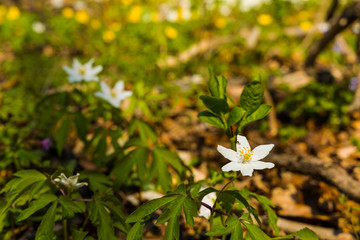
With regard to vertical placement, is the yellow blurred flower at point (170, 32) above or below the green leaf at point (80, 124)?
above

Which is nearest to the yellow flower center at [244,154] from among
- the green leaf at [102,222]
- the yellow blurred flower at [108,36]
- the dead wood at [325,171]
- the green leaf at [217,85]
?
the green leaf at [217,85]

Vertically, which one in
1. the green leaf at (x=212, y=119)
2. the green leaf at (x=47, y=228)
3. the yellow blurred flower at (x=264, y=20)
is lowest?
the green leaf at (x=47, y=228)

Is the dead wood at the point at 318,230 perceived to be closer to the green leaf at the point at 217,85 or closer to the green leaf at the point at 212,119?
the green leaf at the point at 212,119

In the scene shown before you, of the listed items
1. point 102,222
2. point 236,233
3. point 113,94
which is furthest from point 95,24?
point 236,233

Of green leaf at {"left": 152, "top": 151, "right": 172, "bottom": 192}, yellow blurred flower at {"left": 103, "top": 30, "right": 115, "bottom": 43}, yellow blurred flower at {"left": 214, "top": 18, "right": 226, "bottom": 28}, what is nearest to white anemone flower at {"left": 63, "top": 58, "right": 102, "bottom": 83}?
green leaf at {"left": 152, "top": 151, "right": 172, "bottom": 192}

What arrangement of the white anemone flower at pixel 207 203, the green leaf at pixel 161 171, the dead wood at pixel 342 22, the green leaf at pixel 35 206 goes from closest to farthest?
the green leaf at pixel 35 206 < the white anemone flower at pixel 207 203 < the green leaf at pixel 161 171 < the dead wood at pixel 342 22

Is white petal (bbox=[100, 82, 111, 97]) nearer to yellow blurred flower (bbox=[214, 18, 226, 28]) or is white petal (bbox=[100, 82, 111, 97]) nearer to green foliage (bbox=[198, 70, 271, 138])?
green foliage (bbox=[198, 70, 271, 138])

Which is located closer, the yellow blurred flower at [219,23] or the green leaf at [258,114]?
the green leaf at [258,114]
